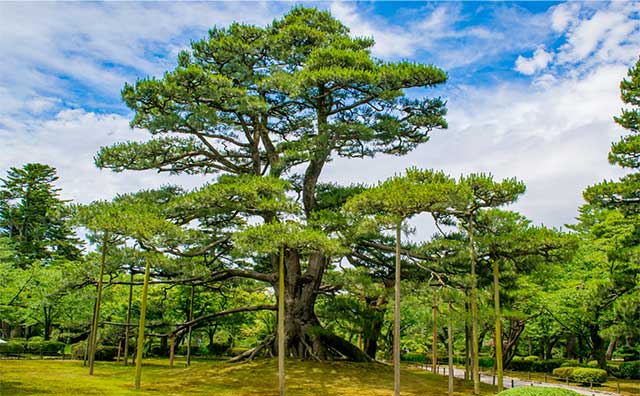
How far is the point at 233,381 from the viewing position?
1767 cm

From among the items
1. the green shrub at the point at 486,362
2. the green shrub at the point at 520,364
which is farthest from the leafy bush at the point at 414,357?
the green shrub at the point at 520,364

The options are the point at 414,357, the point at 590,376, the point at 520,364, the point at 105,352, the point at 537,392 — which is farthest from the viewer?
the point at 414,357

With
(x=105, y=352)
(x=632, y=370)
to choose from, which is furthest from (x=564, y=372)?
(x=105, y=352)

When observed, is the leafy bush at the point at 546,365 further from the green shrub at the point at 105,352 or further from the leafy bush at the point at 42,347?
the leafy bush at the point at 42,347

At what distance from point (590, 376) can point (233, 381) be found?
17.5 m

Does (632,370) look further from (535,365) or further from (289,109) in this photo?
(289,109)

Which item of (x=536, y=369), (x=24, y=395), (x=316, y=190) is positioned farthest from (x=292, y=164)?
(x=536, y=369)

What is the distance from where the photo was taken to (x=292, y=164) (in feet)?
65.1

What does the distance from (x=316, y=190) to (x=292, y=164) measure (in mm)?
3482

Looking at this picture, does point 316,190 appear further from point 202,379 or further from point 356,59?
point 202,379

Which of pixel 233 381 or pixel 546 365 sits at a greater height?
pixel 233 381

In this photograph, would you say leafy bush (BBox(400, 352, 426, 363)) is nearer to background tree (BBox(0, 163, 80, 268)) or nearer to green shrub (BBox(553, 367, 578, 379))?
green shrub (BBox(553, 367, 578, 379))

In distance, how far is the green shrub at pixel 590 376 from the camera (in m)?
24.7

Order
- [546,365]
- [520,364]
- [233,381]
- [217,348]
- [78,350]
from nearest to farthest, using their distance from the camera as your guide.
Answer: [233,381], [78,350], [546,365], [520,364], [217,348]
